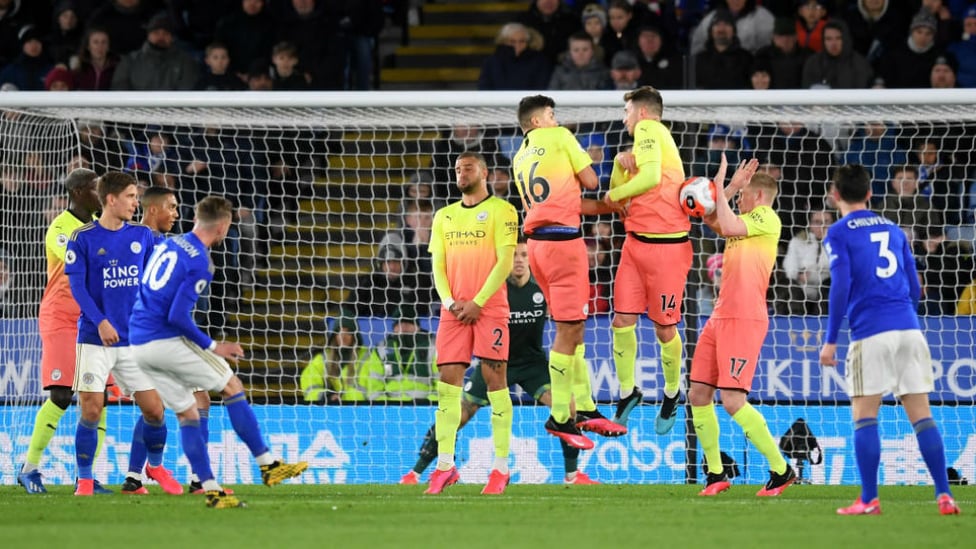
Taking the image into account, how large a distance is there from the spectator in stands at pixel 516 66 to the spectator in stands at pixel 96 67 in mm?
4061

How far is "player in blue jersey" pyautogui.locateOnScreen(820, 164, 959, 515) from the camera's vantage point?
319 inches

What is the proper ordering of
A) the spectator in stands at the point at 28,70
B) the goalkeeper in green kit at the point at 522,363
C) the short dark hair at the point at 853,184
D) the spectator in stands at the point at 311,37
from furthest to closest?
1. the spectator in stands at the point at 28,70
2. the spectator in stands at the point at 311,37
3. the goalkeeper in green kit at the point at 522,363
4. the short dark hair at the point at 853,184

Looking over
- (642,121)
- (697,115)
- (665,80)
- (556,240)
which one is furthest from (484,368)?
(665,80)

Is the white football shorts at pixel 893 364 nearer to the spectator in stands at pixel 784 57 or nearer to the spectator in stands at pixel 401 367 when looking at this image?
the spectator in stands at pixel 401 367

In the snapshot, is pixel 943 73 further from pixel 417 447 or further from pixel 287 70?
pixel 287 70

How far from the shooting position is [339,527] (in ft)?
25.1

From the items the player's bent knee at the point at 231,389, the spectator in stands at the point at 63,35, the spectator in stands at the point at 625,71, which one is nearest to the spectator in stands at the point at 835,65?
the spectator in stands at the point at 625,71

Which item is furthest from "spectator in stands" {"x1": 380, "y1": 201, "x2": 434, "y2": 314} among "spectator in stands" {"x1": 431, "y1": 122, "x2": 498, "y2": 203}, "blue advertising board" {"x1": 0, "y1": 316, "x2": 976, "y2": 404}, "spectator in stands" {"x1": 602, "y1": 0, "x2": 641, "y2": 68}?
"spectator in stands" {"x1": 602, "y1": 0, "x2": 641, "y2": 68}

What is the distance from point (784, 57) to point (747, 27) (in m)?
0.92

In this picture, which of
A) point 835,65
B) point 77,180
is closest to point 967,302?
point 835,65

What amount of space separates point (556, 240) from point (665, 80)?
527cm

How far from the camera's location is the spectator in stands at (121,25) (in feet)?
53.7

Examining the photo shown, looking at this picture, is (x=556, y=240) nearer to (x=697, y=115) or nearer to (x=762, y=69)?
(x=697, y=115)

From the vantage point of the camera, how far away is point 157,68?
15.2m
